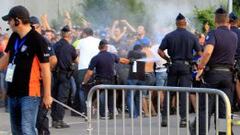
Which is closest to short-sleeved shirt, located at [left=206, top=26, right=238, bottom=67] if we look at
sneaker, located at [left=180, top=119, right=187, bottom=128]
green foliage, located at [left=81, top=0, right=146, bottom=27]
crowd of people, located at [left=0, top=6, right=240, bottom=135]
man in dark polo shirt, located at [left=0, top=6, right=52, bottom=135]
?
crowd of people, located at [left=0, top=6, right=240, bottom=135]

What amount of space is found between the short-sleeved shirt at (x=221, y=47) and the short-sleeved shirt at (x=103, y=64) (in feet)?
14.7

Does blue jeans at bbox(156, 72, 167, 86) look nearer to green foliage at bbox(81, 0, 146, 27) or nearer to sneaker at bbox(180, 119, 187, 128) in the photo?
green foliage at bbox(81, 0, 146, 27)

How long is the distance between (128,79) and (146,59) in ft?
1.81

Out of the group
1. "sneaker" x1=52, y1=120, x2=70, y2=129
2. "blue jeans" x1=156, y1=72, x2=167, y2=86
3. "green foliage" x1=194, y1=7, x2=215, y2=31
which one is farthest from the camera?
"green foliage" x1=194, y1=7, x2=215, y2=31

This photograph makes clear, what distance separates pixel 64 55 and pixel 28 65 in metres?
4.87

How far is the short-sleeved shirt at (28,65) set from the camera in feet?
27.3

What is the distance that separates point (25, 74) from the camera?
8328 millimetres

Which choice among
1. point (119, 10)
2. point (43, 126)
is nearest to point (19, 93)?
point (43, 126)

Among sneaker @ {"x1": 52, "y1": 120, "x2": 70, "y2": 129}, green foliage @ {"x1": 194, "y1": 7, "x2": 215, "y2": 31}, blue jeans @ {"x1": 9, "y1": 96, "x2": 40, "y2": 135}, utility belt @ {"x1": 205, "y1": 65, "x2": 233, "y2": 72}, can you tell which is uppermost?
green foliage @ {"x1": 194, "y1": 7, "x2": 215, "y2": 31}

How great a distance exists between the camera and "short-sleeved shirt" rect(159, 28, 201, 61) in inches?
490

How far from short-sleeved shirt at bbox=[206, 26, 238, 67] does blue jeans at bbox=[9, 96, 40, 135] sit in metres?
2.73

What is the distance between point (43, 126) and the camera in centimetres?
1106

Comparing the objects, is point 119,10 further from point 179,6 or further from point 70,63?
point 70,63

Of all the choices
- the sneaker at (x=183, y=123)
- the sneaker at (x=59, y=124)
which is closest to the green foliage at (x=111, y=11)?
the sneaker at (x=59, y=124)
